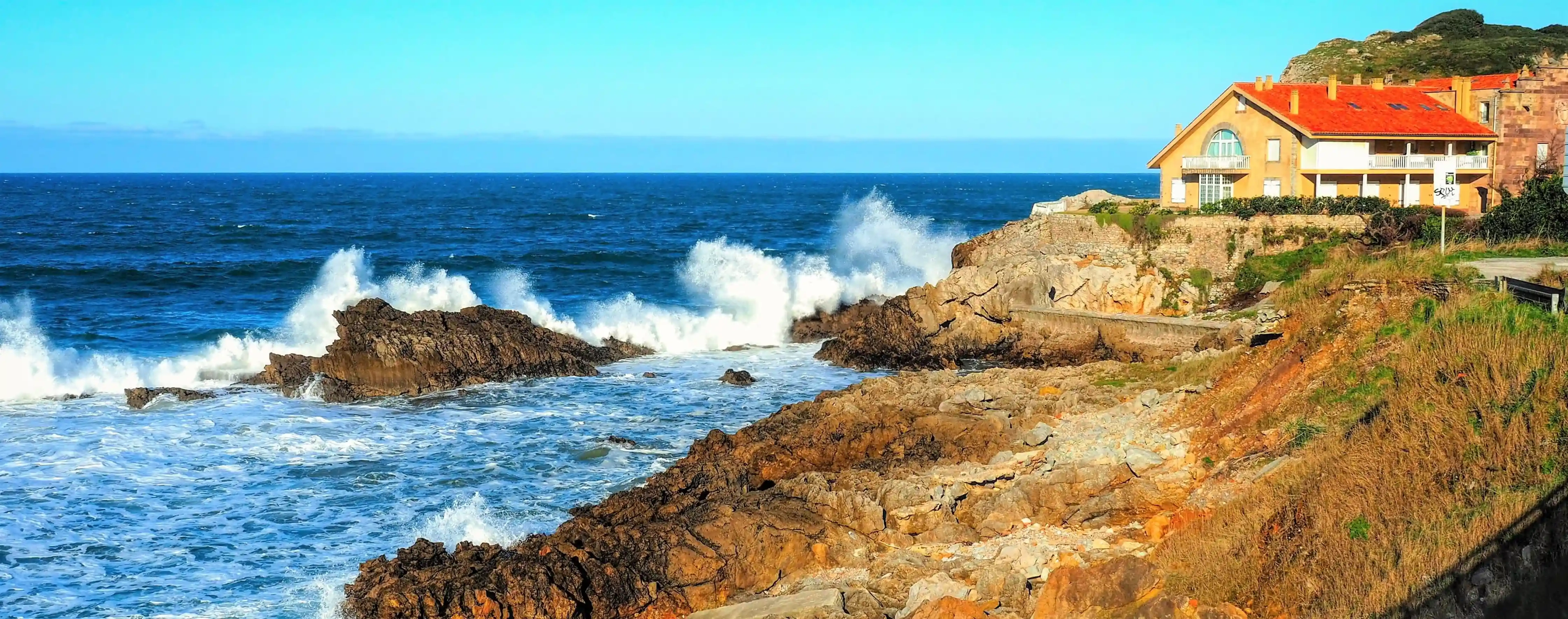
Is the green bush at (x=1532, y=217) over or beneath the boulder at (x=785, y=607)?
over

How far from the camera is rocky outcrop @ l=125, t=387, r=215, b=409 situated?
2383cm

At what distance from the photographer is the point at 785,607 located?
11.8 metres

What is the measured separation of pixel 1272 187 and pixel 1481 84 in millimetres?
8081

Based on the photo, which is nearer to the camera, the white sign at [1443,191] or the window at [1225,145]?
the white sign at [1443,191]

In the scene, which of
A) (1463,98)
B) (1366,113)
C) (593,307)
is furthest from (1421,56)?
(593,307)

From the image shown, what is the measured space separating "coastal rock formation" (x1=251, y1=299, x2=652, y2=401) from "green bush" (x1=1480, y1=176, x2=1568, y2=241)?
18644 millimetres

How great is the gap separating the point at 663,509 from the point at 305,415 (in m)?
10.9

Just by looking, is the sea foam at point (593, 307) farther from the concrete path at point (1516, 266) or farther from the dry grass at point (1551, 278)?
the dry grass at point (1551, 278)

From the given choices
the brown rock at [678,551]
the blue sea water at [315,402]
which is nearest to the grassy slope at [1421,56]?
the blue sea water at [315,402]

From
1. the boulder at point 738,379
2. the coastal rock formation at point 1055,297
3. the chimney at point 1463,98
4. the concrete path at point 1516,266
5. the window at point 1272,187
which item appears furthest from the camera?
the chimney at point 1463,98

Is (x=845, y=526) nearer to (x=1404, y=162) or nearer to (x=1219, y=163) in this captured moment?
(x=1219, y=163)

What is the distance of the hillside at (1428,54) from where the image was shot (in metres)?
57.3

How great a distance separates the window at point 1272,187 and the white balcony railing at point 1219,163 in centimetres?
64

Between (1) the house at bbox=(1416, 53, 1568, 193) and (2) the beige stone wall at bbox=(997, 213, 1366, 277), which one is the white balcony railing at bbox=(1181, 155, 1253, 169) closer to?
(2) the beige stone wall at bbox=(997, 213, 1366, 277)
